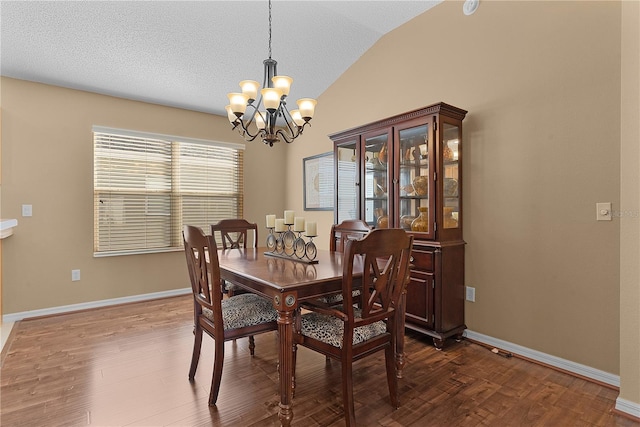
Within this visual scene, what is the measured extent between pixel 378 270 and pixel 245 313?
2.87 ft

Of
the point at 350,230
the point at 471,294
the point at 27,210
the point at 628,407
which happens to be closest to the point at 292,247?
the point at 350,230

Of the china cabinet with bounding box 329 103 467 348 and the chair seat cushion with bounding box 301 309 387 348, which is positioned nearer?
the chair seat cushion with bounding box 301 309 387 348

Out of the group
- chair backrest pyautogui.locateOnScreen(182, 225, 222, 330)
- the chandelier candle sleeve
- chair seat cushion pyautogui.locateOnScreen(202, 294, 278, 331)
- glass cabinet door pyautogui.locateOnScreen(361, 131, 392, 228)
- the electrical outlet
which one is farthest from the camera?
glass cabinet door pyautogui.locateOnScreen(361, 131, 392, 228)

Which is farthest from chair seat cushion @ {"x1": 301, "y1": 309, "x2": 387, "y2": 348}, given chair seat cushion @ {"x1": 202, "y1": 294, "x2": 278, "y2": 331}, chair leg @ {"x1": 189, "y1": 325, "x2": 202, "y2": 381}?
chair leg @ {"x1": 189, "y1": 325, "x2": 202, "y2": 381}

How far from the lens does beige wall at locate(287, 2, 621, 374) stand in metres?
2.09

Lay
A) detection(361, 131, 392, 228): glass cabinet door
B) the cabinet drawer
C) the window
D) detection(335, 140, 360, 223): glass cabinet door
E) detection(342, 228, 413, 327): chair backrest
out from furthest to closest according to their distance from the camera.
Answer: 1. the window
2. detection(335, 140, 360, 223): glass cabinet door
3. detection(361, 131, 392, 228): glass cabinet door
4. the cabinet drawer
5. detection(342, 228, 413, 327): chair backrest

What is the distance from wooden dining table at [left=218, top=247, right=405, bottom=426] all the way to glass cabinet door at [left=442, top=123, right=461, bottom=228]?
100cm

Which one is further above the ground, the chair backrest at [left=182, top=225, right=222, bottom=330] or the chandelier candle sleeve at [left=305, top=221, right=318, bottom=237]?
the chandelier candle sleeve at [left=305, top=221, right=318, bottom=237]

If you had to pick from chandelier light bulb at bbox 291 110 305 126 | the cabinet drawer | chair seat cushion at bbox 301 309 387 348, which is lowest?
chair seat cushion at bbox 301 309 387 348

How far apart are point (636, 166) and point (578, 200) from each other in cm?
50

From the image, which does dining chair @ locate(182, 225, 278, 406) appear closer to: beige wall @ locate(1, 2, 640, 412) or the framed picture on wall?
beige wall @ locate(1, 2, 640, 412)

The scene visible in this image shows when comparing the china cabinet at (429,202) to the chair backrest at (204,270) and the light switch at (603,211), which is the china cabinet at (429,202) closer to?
the light switch at (603,211)

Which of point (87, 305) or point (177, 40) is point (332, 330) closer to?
point (177, 40)

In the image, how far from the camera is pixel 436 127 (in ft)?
8.55
